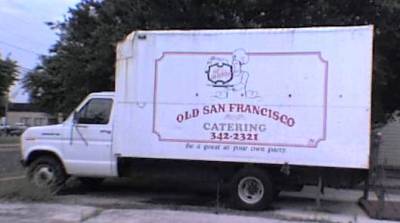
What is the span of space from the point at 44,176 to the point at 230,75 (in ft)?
15.2

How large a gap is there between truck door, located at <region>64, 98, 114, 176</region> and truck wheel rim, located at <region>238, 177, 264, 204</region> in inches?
107

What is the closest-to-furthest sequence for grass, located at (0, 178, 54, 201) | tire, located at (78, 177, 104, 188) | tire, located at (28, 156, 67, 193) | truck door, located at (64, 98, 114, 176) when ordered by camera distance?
grass, located at (0, 178, 54, 201) → truck door, located at (64, 98, 114, 176) → tire, located at (28, 156, 67, 193) → tire, located at (78, 177, 104, 188)

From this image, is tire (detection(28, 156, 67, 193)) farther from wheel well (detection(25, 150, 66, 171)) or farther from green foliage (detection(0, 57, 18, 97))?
green foliage (detection(0, 57, 18, 97))

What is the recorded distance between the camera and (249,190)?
13039mm

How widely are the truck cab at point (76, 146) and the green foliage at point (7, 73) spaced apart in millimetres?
29240

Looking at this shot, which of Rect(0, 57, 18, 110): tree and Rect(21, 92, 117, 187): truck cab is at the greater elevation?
Rect(0, 57, 18, 110): tree

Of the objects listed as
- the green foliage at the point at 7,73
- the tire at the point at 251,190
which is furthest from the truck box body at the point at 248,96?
the green foliage at the point at 7,73

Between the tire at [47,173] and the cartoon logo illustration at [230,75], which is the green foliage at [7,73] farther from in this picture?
the cartoon logo illustration at [230,75]

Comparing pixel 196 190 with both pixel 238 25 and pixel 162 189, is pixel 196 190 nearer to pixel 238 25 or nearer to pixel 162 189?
pixel 162 189

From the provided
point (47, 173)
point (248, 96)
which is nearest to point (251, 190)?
point (248, 96)

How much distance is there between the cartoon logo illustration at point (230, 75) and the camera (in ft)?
42.1

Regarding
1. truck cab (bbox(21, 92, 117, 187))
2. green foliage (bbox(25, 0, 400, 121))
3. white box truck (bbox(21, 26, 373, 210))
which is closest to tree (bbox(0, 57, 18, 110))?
green foliage (bbox(25, 0, 400, 121))

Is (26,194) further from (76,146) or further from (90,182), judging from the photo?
(90,182)

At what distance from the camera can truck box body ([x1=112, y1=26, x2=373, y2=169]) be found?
12.2 meters
